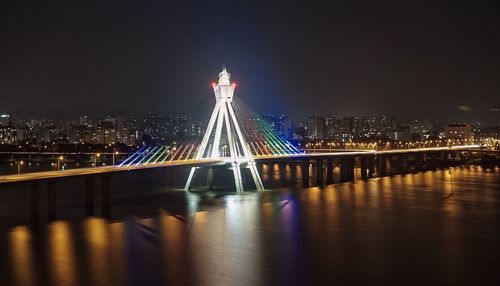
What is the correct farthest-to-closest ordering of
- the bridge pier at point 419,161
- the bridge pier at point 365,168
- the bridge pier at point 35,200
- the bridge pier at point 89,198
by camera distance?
the bridge pier at point 419,161, the bridge pier at point 365,168, the bridge pier at point 89,198, the bridge pier at point 35,200

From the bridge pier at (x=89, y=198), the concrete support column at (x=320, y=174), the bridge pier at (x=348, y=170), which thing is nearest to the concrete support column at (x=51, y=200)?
the bridge pier at (x=89, y=198)

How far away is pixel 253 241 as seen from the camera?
18844 mm

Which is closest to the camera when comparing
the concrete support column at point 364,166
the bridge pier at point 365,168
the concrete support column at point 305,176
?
the concrete support column at point 305,176

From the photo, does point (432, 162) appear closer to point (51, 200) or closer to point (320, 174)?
point (320, 174)

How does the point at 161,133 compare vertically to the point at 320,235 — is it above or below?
above

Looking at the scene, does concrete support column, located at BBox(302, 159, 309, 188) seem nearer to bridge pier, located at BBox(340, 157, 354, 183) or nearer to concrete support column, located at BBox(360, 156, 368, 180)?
bridge pier, located at BBox(340, 157, 354, 183)

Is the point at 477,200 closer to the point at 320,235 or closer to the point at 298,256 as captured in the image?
the point at 320,235

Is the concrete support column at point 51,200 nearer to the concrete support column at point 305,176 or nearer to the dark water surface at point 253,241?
the dark water surface at point 253,241

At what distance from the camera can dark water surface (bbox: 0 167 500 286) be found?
47.5 ft

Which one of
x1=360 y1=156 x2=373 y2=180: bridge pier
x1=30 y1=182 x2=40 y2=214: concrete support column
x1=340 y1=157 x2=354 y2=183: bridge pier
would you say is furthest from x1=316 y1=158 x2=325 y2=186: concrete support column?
x1=30 y1=182 x2=40 y2=214: concrete support column

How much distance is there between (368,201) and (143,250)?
15.2 meters

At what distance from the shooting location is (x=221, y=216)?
76.6 ft

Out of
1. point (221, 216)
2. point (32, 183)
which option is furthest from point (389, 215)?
point (32, 183)

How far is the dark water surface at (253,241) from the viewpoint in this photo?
14.5m
